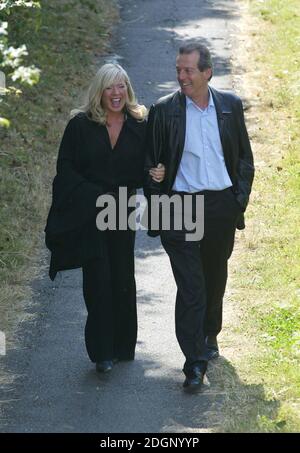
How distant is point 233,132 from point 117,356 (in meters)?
1.82

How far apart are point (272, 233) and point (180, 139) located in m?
3.38

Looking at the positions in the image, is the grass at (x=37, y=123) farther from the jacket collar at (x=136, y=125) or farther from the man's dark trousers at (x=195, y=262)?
the jacket collar at (x=136, y=125)

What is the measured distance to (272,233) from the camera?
9977 mm

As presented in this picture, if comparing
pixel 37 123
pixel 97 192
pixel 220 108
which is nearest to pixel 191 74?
pixel 220 108

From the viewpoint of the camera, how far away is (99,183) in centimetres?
715

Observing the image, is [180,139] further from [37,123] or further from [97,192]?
[37,123]

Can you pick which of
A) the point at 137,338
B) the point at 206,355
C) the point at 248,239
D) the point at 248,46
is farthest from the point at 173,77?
the point at 206,355

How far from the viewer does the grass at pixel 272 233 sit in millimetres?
6867

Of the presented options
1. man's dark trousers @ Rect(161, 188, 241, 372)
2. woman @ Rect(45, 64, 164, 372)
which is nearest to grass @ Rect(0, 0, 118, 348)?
woman @ Rect(45, 64, 164, 372)

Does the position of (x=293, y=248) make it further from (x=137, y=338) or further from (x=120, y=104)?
(x=120, y=104)

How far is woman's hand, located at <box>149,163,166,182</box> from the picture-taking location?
6.84 m

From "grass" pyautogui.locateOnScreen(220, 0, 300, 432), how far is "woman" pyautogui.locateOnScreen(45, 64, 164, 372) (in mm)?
1030

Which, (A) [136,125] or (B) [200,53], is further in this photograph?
(A) [136,125]

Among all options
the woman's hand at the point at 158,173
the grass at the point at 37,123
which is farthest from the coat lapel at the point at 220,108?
the grass at the point at 37,123
